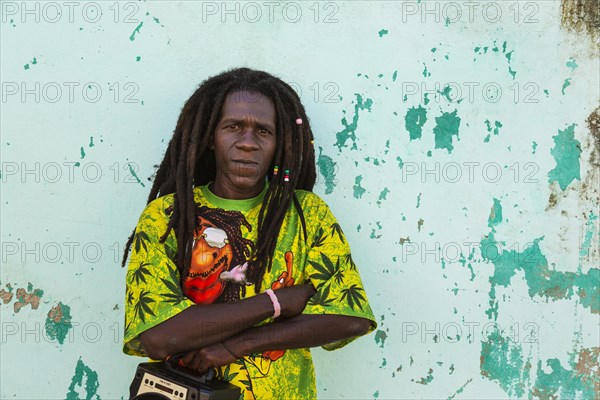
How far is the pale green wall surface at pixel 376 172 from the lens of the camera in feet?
10.0

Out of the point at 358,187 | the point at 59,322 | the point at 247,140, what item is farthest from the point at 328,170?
the point at 59,322

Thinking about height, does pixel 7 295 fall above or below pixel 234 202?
below

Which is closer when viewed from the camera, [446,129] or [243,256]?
Answer: [243,256]

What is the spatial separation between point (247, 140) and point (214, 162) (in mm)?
319

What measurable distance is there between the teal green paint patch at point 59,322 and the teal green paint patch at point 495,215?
5.89 feet

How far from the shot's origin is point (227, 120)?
2.58 metres

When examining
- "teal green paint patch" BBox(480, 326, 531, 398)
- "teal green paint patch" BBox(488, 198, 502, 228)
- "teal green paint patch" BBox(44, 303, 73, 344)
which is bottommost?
"teal green paint patch" BBox(480, 326, 531, 398)

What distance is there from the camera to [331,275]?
245cm

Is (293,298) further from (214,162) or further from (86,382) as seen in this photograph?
(86,382)

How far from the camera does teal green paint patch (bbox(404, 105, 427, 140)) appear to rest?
121 inches

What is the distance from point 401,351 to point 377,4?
145 centimetres

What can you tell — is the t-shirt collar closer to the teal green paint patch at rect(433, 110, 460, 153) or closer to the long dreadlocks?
the long dreadlocks

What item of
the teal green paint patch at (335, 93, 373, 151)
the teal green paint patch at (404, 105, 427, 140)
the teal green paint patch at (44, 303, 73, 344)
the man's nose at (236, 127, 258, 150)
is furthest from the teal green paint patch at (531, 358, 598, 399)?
the teal green paint patch at (44, 303, 73, 344)

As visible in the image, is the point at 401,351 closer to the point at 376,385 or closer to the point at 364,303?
the point at 376,385
